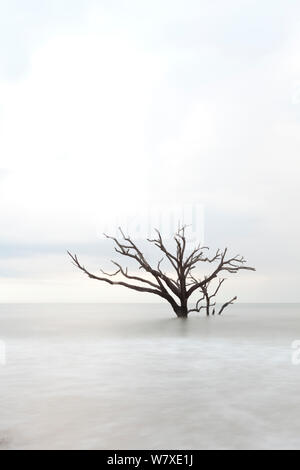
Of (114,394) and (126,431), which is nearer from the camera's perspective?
(126,431)

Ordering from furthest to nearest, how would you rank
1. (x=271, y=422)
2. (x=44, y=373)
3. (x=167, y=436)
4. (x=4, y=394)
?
(x=44, y=373) → (x=4, y=394) → (x=271, y=422) → (x=167, y=436)

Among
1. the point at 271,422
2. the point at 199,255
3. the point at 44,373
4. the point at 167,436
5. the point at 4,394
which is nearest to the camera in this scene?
the point at 167,436

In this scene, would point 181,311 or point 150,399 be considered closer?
point 150,399

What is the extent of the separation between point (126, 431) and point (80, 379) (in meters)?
3.08

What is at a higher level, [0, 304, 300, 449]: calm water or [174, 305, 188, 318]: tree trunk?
[0, 304, 300, 449]: calm water

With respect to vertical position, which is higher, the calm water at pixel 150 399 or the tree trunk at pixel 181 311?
the calm water at pixel 150 399

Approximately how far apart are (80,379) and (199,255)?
16.9 metres

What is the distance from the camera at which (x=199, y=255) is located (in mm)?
24281

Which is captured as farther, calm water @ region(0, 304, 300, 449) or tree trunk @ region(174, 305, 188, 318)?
tree trunk @ region(174, 305, 188, 318)

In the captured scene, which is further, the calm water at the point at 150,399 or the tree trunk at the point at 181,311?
the tree trunk at the point at 181,311

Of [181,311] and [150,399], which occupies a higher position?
[150,399]
